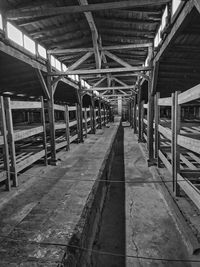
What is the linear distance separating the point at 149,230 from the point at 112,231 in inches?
56.7

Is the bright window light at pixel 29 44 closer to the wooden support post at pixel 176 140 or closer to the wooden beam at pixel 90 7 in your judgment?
the wooden beam at pixel 90 7

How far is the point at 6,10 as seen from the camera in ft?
14.5

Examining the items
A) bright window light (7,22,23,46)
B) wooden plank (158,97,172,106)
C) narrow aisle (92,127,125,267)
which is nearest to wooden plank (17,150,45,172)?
narrow aisle (92,127,125,267)

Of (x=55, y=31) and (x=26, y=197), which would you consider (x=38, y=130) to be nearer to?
(x=26, y=197)

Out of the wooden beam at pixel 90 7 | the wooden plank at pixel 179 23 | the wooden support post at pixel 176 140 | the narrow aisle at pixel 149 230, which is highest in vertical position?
the wooden beam at pixel 90 7

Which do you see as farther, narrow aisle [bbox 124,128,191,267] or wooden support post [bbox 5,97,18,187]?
wooden support post [bbox 5,97,18,187]

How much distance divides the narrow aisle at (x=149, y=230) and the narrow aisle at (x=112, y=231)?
73 cm

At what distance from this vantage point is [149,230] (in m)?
2.86

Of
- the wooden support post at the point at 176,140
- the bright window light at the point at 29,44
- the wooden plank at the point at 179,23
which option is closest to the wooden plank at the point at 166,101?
the wooden support post at the point at 176,140

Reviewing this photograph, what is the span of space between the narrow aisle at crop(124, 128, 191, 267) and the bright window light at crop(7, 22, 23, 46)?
5228 mm

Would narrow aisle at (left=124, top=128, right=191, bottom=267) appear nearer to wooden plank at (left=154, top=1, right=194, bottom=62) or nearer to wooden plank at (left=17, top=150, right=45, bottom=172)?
wooden plank at (left=17, top=150, right=45, bottom=172)

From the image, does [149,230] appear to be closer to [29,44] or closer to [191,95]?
[191,95]

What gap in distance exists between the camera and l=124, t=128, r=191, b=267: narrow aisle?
2.36 m

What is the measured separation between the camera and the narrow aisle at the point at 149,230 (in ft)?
7.75
